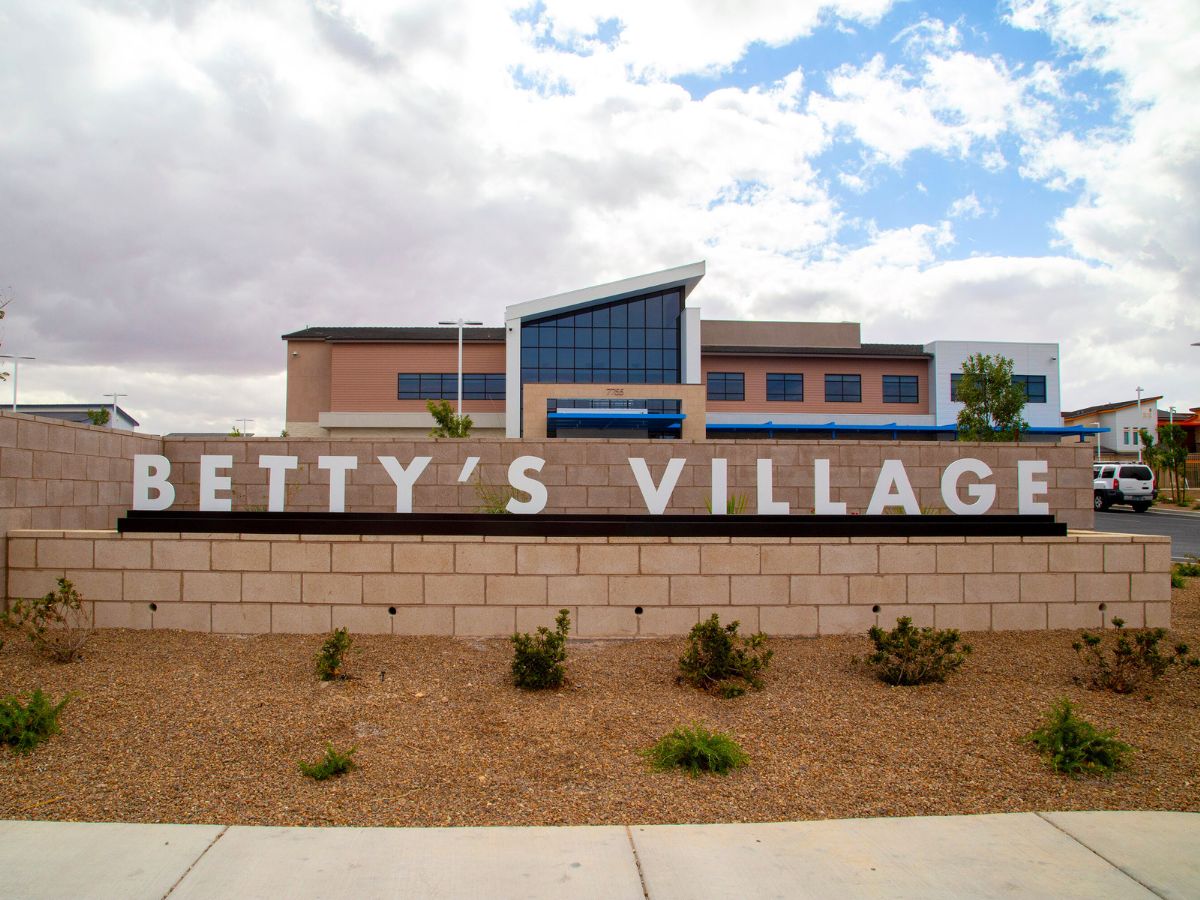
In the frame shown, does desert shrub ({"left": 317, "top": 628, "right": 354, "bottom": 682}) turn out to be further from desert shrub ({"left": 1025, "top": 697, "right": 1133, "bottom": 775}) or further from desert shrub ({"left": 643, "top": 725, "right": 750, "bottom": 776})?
desert shrub ({"left": 1025, "top": 697, "right": 1133, "bottom": 775})

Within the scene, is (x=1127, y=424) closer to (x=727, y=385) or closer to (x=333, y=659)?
(x=727, y=385)

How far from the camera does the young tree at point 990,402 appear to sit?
40.7 metres

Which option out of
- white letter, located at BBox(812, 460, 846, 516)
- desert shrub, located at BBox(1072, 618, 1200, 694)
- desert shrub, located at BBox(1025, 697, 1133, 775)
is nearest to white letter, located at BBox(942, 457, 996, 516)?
white letter, located at BBox(812, 460, 846, 516)

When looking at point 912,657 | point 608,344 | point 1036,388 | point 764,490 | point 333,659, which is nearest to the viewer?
point 333,659

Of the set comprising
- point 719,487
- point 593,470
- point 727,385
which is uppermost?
point 727,385

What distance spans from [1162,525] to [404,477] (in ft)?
102

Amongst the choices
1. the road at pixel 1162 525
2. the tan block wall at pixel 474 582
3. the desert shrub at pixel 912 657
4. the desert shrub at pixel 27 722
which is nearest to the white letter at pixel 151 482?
the tan block wall at pixel 474 582

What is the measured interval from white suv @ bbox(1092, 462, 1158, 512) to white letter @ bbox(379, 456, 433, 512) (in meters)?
37.2

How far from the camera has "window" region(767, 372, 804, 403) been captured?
52.4 m

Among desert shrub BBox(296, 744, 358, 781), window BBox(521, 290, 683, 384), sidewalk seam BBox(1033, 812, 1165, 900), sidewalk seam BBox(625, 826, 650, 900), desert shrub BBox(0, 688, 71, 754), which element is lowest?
sidewalk seam BBox(1033, 812, 1165, 900)

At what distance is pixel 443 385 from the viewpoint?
4809 centimetres

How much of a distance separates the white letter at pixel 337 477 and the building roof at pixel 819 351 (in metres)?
41.2

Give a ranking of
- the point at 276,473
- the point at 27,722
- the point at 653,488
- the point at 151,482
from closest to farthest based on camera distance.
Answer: the point at 27,722, the point at 653,488, the point at 151,482, the point at 276,473

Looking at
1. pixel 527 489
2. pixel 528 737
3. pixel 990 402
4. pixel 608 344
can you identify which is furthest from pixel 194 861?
pixel 990 402
